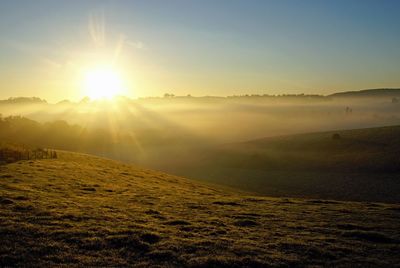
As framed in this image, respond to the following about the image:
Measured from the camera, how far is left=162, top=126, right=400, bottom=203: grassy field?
61578 millimetres

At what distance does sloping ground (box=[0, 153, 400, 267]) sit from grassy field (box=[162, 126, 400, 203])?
35419 mm

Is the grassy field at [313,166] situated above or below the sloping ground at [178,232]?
below

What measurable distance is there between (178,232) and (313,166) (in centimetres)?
7693

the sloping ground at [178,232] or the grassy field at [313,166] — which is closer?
the sloping ground at [178,232]

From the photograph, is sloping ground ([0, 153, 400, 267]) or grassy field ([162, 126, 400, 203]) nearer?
sloping ground ([0, 153, 400, 267])

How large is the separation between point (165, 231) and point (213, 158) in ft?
306

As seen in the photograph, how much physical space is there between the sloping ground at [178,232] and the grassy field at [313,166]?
116 feet

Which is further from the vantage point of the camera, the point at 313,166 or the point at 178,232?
the point at 313,166

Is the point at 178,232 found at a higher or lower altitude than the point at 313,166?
higher

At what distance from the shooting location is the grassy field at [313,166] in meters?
61.6

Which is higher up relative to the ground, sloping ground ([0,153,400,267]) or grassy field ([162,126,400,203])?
sloping ground ([0,153,400,267])

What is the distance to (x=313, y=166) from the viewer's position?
87875 mm

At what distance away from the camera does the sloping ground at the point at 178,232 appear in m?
13.1

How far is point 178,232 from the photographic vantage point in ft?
55.0
